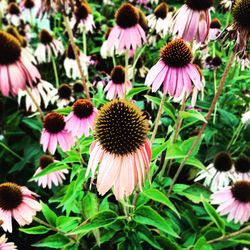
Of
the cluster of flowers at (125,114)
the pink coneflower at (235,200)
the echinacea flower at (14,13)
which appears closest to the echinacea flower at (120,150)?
the cluster of flowers at (125,114)

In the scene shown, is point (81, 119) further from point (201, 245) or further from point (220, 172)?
point (220, 172)

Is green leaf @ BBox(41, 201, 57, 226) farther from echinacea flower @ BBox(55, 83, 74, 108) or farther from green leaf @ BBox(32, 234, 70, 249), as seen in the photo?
echinacea flower @ BBox(55, 83, 74, 108)

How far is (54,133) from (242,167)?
0.69 metres

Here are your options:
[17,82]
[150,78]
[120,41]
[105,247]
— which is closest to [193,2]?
[150,78]

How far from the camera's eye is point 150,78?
3.32ft

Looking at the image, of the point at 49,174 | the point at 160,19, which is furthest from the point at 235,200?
the point at 160,19

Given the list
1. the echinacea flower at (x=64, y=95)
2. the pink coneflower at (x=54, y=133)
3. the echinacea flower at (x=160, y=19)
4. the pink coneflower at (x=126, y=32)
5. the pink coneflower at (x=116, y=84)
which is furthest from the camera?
the echinacea flower at (x=160, y=19)

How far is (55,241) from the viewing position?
1146mm

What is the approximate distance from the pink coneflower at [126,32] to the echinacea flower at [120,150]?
1.78 feet

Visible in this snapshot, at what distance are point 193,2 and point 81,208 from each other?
26.0 inches

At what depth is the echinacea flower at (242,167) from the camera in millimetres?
1472

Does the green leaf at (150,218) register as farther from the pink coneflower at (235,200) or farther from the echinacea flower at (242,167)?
the echinacea flower at (242,167)

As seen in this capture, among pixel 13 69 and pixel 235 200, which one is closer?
pixel 13 69

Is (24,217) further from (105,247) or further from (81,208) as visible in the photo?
(105,247)
